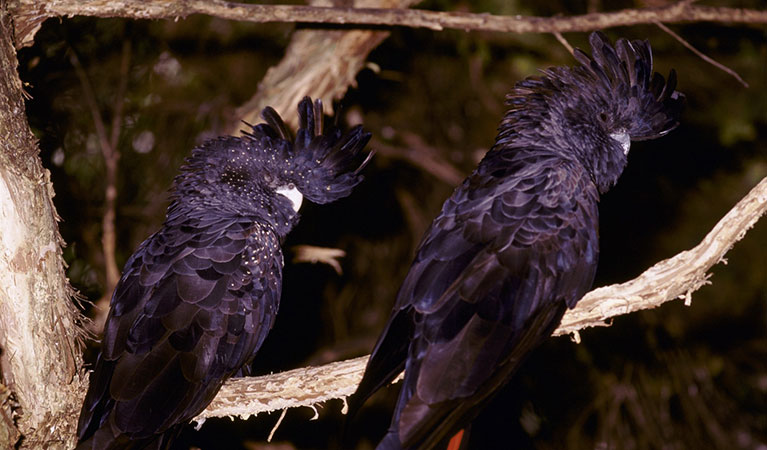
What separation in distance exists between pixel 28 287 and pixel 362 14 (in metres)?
1.58

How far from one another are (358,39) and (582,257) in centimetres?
182

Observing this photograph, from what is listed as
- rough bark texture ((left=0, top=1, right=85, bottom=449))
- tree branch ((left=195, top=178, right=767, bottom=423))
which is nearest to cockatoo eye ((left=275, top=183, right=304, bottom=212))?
tree branch ((left=195, top=178, right=767, bottom=423))

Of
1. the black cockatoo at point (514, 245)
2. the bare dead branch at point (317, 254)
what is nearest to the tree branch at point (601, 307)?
the black cockatoo at point (514, 245)

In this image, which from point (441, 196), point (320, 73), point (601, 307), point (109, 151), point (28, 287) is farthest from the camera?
point (441, 196)

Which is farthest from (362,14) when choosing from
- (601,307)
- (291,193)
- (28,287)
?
(28,287)

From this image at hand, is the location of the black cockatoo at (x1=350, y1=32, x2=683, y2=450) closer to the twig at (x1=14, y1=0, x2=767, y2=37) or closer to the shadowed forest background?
the twig at (x1=14, y1=0, x2=767, y2=37)

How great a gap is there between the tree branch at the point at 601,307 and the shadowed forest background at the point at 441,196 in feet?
4.92

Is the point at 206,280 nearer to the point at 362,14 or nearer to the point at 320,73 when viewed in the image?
Result: the point at 362,14

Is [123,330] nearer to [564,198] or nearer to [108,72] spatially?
[564,198]

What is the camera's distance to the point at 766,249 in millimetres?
4918

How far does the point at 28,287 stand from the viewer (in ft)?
6.57

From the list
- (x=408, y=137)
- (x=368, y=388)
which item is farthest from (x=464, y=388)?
(x=408, y=137)

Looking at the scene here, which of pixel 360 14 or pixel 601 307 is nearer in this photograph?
pixel 601 307

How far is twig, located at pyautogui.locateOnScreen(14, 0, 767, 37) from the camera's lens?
2393mm
